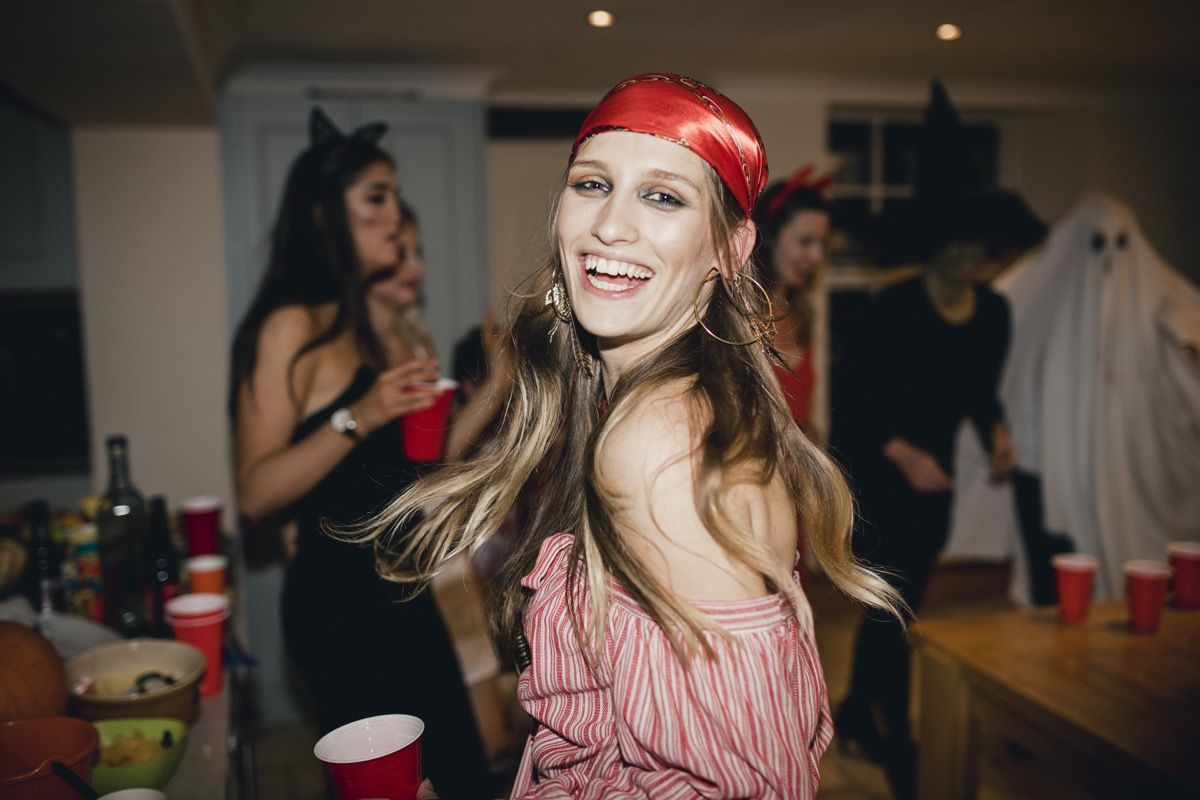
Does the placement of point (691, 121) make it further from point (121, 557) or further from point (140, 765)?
point (121, 557)

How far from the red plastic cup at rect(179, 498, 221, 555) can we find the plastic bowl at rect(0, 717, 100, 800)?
104 cm

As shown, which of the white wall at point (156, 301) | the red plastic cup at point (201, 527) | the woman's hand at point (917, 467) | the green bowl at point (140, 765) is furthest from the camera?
the white wall at point (156, 301)

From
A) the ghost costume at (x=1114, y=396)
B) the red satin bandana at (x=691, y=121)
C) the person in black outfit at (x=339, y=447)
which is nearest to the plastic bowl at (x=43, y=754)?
the person in black outfit at (x=339, y=447)

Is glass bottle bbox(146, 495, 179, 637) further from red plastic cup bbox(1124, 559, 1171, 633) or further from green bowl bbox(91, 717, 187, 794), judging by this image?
red plastic cup bbox(1124, 559, 1171, 633)

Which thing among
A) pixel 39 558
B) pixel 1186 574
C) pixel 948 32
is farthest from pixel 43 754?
pixel 948 32

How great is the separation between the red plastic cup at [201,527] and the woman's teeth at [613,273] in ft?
5.17

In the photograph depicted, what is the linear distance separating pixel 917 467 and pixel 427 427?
1.70 m

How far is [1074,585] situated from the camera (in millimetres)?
1822

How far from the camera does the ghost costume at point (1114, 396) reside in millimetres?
3084

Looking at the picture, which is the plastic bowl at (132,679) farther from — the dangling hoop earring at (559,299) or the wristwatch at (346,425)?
the dangling hoop earring at (559,299)

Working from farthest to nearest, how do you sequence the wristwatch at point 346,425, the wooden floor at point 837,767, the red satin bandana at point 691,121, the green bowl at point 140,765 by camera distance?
the wooden floor at point 837,767 < the wristwatch at point 346,425 < the green bowl at point 140,765 < the red satin bandana at point 691,121

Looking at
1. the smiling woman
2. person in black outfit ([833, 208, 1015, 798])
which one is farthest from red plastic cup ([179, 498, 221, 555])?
person in black outfit ([833, 208, 1015, 798])

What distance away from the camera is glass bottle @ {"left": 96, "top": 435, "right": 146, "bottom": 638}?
69.7 inches

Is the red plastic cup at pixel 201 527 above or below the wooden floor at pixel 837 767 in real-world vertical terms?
above
